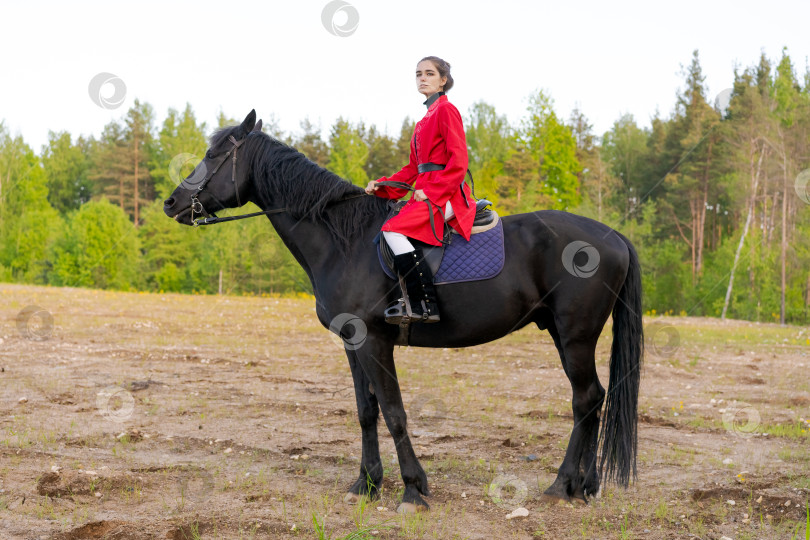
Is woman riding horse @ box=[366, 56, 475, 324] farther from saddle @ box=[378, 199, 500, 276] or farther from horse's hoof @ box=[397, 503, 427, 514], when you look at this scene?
horse's hoof @ box=[397, 503, 427, 514]

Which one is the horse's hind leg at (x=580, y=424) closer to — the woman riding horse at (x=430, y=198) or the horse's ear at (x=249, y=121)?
the woman riding horse at (x=430, y=198)

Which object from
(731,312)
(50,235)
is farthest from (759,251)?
(50,235)

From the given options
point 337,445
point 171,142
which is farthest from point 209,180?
point 171,142

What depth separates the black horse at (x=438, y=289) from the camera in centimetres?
576

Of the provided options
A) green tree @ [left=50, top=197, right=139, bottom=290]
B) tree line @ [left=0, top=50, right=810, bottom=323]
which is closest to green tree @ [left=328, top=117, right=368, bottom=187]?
tree line @ [left=0, top=50, right=810, bottom=323]

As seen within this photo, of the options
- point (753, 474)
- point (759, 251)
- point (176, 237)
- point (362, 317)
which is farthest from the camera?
point (176, 237)

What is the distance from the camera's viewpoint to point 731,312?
38594mm

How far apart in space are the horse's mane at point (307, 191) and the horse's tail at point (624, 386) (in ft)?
8.21

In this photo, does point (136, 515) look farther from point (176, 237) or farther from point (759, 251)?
point (176, 237)

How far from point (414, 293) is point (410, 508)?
6.08 feet

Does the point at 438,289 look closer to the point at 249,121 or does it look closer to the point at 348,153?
the point at 249,121

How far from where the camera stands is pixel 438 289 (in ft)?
19.0

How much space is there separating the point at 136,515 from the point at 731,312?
1578 inches

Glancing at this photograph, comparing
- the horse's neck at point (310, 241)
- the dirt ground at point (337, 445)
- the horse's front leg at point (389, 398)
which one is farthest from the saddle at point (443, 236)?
the dirt ground at point (337, 445)
